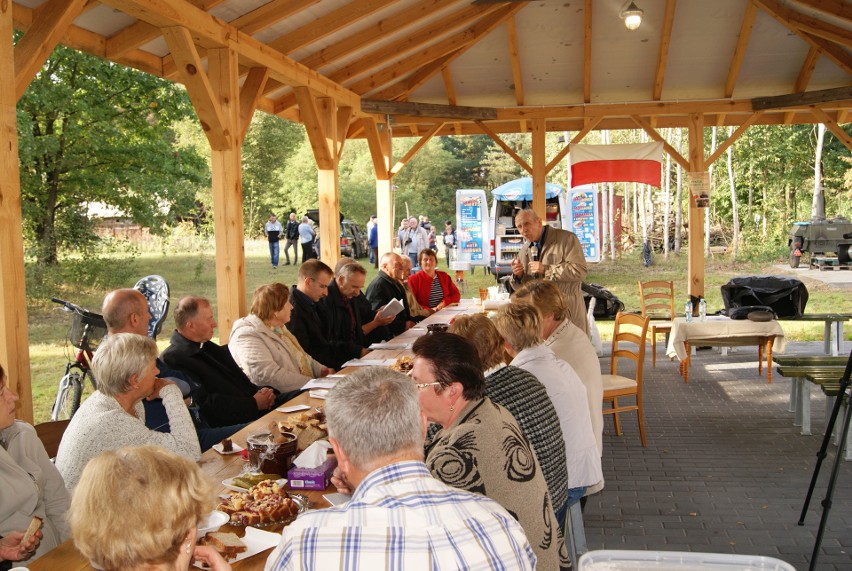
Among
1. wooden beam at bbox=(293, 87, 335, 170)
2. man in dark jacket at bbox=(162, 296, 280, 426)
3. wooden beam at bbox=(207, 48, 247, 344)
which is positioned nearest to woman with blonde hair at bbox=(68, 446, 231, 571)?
man in dark jacket at bbox=(162, 296, 280, 426)

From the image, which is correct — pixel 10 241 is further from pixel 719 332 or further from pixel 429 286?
pixel 719 332

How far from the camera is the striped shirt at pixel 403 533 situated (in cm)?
151

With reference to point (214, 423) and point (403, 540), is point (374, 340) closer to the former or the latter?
point (214, 423)

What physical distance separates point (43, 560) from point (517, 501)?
1277mm

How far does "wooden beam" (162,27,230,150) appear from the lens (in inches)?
214

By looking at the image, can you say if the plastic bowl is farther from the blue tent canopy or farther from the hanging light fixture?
the blue tent canopy

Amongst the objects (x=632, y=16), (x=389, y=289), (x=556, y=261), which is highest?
(x=632, y=16)

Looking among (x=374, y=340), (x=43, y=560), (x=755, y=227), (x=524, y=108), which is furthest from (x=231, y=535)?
(x=755, y=227)

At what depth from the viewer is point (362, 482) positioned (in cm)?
164

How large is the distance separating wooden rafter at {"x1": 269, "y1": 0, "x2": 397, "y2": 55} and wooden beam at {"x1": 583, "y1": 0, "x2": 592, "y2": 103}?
3.67 m

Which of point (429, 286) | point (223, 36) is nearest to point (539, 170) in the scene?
point (429, 286)

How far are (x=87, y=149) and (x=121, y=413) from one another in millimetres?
12144

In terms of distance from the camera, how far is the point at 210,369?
4613 mm

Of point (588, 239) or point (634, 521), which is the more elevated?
point (588, 239)
